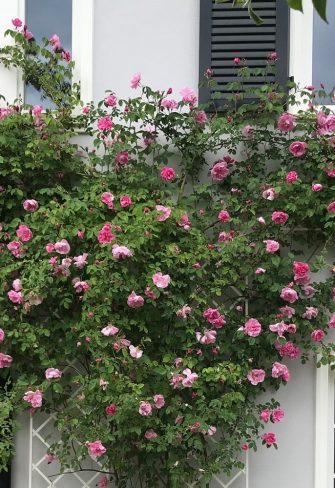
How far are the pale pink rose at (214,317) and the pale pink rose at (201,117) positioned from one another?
43.4 inches

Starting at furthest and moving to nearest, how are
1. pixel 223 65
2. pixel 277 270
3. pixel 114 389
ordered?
pixel 223 65 < pixel 277 270 < pixel 114 389

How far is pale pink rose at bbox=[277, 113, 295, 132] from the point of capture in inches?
176

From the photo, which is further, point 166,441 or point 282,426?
point 282,426

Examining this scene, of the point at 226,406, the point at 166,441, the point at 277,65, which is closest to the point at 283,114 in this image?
the point at 277,65

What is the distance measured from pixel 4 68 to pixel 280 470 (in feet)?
9.63

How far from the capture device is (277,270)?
4.41 m

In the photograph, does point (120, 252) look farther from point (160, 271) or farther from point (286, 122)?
point (286, 122)

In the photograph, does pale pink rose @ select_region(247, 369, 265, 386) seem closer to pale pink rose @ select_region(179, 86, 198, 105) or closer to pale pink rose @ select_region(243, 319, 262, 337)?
pale pink rose @ select_region(243, 319, 262, 337)

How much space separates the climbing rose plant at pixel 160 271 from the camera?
167 inches

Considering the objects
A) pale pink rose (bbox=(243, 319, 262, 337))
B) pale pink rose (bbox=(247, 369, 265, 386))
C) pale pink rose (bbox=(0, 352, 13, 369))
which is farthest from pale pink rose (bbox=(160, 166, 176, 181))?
pale pink rose (bbox=(0, 352, 13, 369))

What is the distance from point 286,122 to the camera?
14.7ft

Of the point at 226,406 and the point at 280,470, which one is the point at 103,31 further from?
the point at 280,470

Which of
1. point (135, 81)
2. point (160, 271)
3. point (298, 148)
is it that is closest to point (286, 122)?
point (298, 148)

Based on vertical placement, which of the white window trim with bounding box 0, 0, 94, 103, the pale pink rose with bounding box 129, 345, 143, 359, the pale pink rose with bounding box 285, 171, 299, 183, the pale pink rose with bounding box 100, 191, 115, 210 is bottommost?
the pale pink rose with bounding box 129, 345, 143, 359
